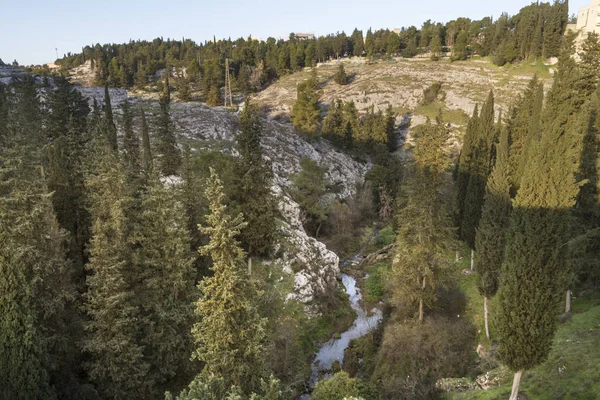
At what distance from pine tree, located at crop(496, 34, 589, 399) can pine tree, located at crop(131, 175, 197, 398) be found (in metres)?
17.3

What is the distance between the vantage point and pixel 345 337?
3362 cm

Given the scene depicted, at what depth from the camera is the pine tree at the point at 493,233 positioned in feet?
85.2

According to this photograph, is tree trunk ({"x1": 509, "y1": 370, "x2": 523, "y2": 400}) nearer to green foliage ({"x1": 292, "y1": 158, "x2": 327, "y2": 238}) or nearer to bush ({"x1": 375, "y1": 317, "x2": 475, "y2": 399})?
bush ({"x1": 375, "y1": 317, "x2": 475, "y2": 399})

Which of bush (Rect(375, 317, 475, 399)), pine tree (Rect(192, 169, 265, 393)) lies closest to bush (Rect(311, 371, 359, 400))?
bush (Rect(375, 317, 475, 399))

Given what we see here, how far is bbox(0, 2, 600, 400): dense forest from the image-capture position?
15.8 metres

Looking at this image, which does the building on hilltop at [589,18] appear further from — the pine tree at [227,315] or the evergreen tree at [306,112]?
the pine tree at [227,315]

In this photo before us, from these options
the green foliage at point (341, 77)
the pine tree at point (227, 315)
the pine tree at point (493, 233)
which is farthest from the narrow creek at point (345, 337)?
the green foliage at point (341, 77)

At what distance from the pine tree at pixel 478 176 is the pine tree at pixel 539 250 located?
69.6 ft

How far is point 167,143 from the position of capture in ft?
146

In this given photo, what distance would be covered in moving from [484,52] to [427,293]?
118 m

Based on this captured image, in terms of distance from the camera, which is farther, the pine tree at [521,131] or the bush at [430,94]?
the bush at [430,94]

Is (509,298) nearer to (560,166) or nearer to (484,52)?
(560,166)

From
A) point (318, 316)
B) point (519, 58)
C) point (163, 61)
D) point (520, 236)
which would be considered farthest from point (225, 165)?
point (163, 61)

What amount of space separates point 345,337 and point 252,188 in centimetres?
1541
